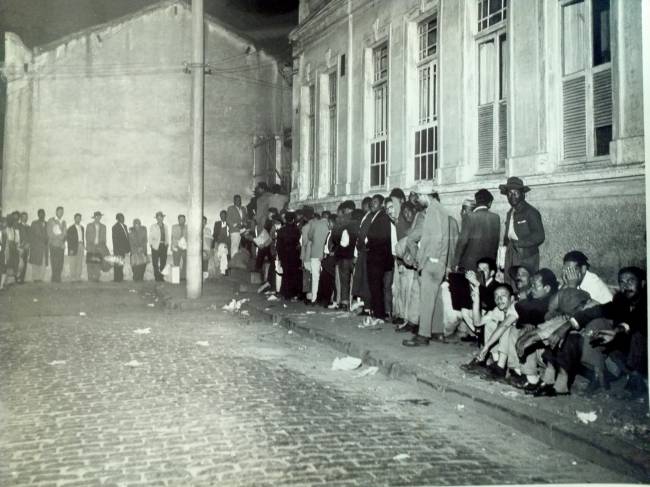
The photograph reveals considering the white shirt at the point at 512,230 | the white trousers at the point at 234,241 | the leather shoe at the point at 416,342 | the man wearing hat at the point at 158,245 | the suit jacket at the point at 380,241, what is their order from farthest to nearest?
the man wearing hat at the point at 158,245 < the white trousers at the point at 234,241 < the suit jacket at the point at 380,241 < the leather shoe at the point at 416,342 < the white shirt at the point at 512,230

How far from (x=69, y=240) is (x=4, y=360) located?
1025 centimetres

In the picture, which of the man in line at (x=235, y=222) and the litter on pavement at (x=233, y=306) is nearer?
the litter on pavement at (x=233, y=306)

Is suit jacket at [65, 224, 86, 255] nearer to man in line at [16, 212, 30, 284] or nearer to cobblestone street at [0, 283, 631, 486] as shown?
man in line at [16, 212, 30, 284]

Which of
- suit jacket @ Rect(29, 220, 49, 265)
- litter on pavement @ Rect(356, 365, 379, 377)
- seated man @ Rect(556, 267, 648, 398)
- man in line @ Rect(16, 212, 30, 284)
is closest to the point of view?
seated man @ Rect(556, 267, 648, 398)

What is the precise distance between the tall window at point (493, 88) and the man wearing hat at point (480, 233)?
166 centimetres

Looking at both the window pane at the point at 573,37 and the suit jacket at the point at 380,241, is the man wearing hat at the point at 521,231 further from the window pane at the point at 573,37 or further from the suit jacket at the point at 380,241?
the suit jacket at the point at 380,241

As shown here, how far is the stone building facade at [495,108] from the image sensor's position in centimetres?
680

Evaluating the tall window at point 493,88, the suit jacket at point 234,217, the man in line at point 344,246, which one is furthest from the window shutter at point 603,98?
the suit jacket at point 234,217

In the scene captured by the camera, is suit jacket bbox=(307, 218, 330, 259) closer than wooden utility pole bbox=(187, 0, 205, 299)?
Yes

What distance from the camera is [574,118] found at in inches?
306

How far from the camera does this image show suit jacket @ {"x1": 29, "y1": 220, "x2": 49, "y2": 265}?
51.3ft

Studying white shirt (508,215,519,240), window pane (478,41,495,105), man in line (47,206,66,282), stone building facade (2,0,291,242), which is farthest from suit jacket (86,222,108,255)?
white shirt (508,215,519,240)

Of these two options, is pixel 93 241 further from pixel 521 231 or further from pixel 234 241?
pixel 521 231

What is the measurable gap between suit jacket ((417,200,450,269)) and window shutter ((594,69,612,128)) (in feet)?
7.07
